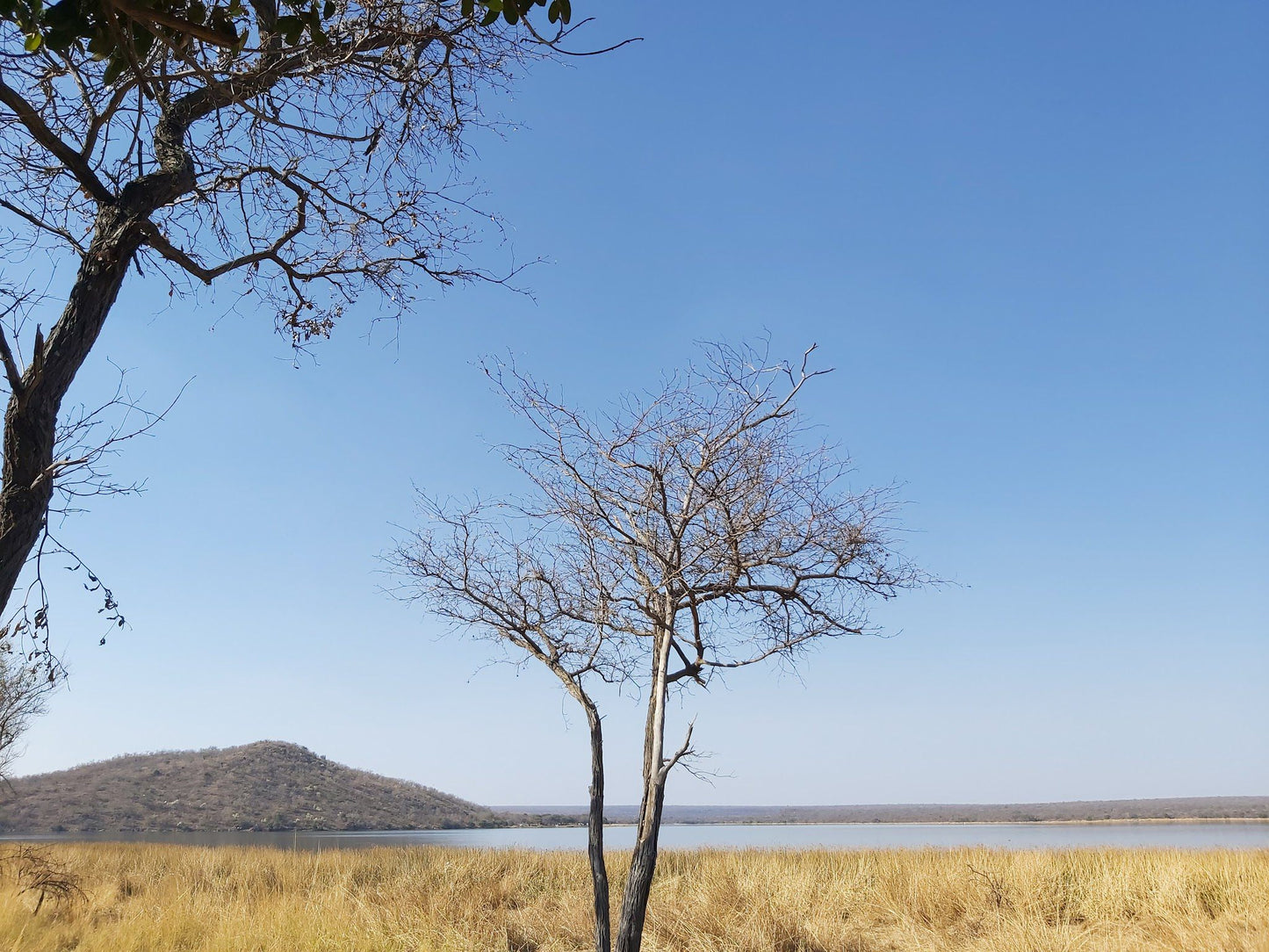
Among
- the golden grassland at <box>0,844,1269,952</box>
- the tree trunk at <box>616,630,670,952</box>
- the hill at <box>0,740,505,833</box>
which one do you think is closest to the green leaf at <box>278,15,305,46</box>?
the tree trunk at <box>616,630,670,952</box>

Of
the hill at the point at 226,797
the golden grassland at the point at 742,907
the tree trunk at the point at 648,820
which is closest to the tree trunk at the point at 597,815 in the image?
the tree trunk at the point at 648,820

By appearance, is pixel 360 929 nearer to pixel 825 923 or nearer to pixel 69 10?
pixel 825 923

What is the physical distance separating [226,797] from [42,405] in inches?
2028

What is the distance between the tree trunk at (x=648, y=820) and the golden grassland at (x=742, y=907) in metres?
2.09

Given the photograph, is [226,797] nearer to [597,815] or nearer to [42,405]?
[597,815]

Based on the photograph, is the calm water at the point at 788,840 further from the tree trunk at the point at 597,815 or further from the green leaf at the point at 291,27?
the green leaf at the point at 291,27

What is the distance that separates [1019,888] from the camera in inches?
396

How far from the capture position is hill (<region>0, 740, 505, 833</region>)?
142ft

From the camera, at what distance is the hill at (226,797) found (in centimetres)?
4319

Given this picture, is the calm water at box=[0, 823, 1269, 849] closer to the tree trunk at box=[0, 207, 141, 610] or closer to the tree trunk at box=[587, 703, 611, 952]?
the tree trunk at box=[587, 703, 611, 952]

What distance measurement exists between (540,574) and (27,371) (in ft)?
17.3

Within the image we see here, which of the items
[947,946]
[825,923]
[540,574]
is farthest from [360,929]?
[947,946]

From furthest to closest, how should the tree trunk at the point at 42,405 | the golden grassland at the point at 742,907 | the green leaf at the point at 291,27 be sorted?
the golden grassland at the point at 742,907, the tree trunk at the point at 42,405, the green leaf at the point at 291,27

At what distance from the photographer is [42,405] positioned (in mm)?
3133
